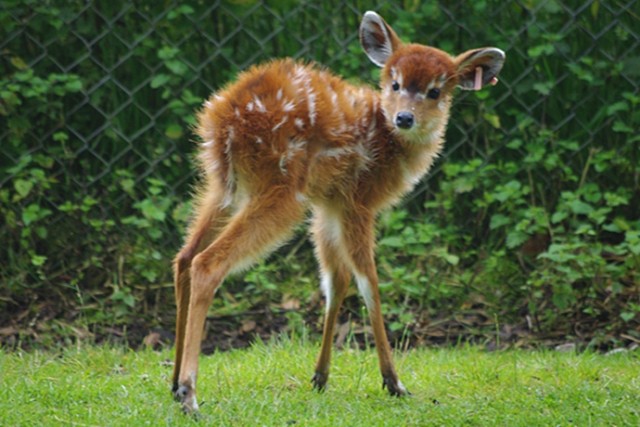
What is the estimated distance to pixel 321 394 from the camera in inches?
200

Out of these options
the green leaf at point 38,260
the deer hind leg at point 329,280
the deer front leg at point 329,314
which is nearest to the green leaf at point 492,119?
the deer hind leg at point 329,280

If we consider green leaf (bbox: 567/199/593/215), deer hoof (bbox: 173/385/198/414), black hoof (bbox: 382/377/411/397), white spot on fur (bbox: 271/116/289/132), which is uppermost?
white spot on fur (bbox: 271/116/289/132)

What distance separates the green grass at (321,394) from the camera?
15.1 feet

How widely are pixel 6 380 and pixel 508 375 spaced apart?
7.51ft

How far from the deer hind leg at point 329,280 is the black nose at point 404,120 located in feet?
1.74

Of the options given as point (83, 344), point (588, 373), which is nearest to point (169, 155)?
point (83, 344)

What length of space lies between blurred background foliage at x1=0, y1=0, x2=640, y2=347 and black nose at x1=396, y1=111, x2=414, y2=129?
167cm

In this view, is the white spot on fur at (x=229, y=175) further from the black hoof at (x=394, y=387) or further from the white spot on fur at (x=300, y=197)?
the black hoof at (x=394, y=387)

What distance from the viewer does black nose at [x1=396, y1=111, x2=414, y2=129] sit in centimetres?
525

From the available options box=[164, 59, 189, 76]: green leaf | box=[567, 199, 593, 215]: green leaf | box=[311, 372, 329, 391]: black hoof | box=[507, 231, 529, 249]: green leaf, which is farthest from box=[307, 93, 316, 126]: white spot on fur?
box=[567, 199, 593, 215]: green leaf

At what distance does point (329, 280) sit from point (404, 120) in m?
0.81

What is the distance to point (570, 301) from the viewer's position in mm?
6637

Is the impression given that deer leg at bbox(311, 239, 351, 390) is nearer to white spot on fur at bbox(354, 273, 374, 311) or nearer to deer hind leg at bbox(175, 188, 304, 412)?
white spot on fur at bbox(354, 273, 374, 311)

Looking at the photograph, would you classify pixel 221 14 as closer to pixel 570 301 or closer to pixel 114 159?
pixel 114 159
